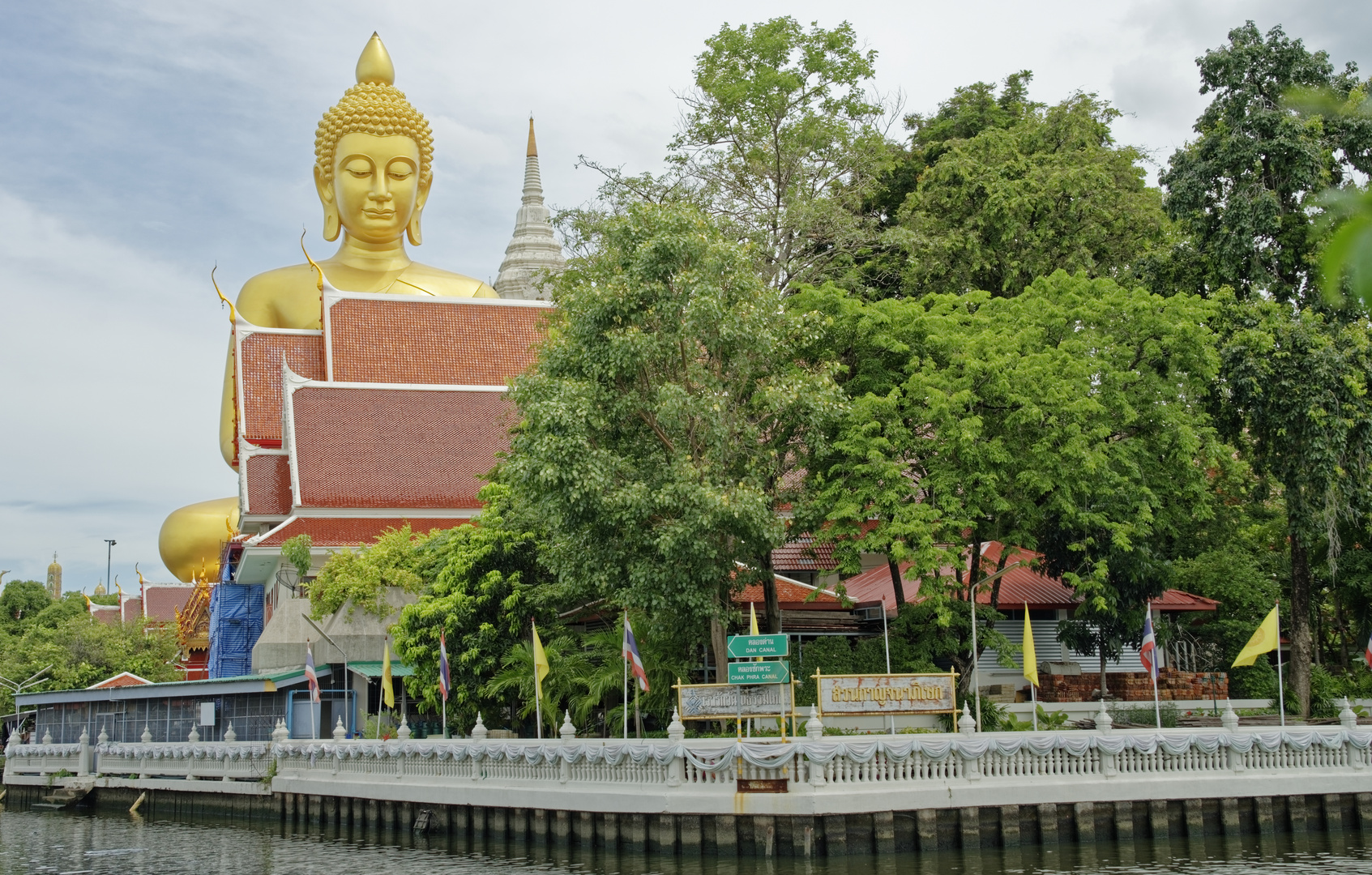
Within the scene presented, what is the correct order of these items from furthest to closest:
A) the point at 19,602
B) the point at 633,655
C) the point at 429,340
→ the point at 19,602, the point at 429,340, the point at 633,655

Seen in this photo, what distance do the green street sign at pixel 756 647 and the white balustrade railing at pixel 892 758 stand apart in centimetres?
123

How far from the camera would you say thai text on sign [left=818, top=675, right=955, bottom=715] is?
18.4 m

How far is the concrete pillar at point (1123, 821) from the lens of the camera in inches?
702

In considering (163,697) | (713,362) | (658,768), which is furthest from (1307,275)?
(163,697)

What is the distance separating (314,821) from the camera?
82.0ft

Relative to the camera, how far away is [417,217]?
4609 cm

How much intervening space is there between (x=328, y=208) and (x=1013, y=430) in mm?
30048

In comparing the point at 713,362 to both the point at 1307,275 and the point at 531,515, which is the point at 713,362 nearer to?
the point at 531,515

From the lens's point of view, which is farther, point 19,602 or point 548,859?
point 19,602

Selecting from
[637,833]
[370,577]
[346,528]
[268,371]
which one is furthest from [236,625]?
[637,833]

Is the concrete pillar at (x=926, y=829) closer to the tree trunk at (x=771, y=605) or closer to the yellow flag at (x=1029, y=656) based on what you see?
the yellow flag at (x=1029, y=656)

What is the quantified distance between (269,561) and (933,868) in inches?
887

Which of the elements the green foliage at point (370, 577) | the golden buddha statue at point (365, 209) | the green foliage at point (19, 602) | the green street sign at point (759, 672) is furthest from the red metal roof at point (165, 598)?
the green street sign at point (759, 672)

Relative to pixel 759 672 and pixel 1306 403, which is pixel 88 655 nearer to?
pixel 759 672
